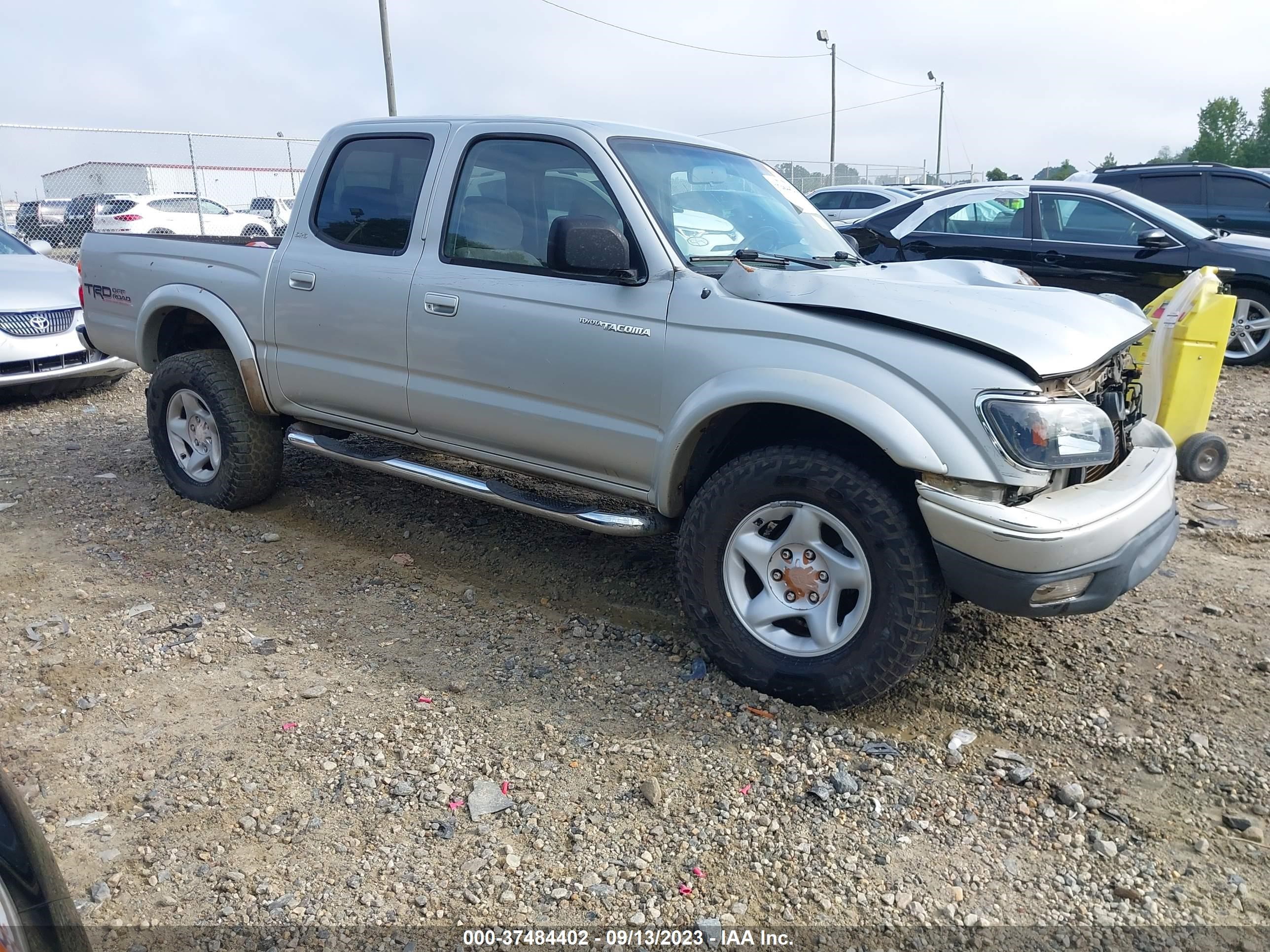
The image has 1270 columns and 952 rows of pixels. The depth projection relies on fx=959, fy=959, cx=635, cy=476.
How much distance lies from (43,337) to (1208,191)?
1163 cm

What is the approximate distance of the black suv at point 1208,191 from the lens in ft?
34.3

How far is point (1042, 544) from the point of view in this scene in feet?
8.94

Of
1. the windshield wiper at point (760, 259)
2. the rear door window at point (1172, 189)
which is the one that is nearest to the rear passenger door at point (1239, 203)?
the rear door window at point (1172, 189)

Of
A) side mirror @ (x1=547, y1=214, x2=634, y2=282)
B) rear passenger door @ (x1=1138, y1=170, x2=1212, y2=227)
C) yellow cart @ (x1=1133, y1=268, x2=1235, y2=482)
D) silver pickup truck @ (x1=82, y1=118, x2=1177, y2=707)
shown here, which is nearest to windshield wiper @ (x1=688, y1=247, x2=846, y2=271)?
silver pickup truck @ (x1=82, y1=118, x2=1177, y2=707)

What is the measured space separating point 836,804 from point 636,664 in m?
1.02

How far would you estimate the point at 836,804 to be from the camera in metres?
2.78

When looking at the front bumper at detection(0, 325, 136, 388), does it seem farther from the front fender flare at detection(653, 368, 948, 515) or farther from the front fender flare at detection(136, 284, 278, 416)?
the front fender flare at detection(653, 368, 948, 515)

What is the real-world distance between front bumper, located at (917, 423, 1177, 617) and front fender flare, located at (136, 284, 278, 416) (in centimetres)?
335

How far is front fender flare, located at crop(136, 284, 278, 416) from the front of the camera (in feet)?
15.5

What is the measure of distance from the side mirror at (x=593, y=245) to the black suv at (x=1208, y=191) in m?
8.91

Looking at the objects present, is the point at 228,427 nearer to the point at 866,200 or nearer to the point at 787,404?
the point at 787,404

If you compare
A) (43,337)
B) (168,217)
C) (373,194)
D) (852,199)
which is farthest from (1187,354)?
(168,217)

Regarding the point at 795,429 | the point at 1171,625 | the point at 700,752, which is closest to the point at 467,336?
the point at 795,429

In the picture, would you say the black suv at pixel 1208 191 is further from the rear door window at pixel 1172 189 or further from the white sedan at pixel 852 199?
the white sedan at pixel 852 199
